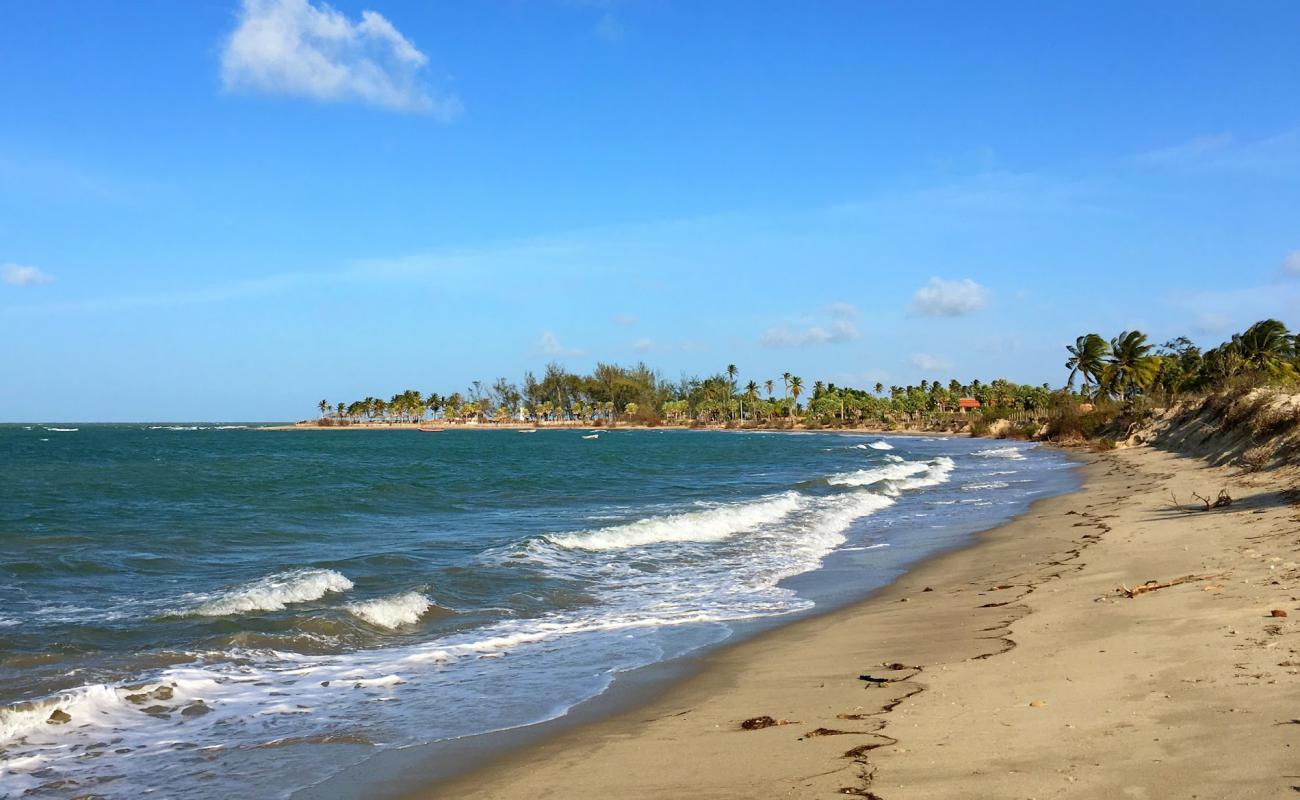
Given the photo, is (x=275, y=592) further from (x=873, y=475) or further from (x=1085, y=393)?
(x=1085, y=393)

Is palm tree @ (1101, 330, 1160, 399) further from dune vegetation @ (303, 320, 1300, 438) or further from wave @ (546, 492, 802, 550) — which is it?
wave @ (546, 492, 802, 550)

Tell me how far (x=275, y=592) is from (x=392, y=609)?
2095 millimetres

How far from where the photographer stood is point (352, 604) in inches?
515

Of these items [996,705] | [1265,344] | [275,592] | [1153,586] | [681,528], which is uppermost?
[1265,344]

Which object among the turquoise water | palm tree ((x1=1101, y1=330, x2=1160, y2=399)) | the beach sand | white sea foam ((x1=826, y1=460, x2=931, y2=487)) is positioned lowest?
the turquoise water

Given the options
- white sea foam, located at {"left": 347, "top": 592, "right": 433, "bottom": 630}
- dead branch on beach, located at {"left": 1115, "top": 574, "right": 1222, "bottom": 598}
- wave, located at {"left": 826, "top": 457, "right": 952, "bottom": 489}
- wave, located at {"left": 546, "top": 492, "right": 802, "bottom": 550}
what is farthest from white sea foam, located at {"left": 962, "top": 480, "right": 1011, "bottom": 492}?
white sea foam, located at {"left": 347, "top": 592, "right": 433, "bottom": 630}

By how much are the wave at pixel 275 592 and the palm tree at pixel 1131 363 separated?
277 feet

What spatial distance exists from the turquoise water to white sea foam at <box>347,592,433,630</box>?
0.15 feet

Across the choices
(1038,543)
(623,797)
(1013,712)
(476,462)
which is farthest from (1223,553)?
(476,462)

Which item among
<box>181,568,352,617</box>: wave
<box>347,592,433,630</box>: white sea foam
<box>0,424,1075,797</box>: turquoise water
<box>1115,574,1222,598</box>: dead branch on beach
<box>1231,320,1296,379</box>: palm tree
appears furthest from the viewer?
<box>1231,320,1296,379</box>: palm tree

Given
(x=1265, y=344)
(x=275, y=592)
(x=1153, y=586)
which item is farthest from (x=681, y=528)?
(x=1265, y=344)

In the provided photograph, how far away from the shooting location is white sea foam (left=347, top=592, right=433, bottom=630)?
12453 mm

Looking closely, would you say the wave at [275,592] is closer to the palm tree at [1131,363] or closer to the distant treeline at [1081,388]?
the distant treeline at [1081,388]

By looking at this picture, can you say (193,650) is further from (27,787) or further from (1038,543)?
(1038,543)
